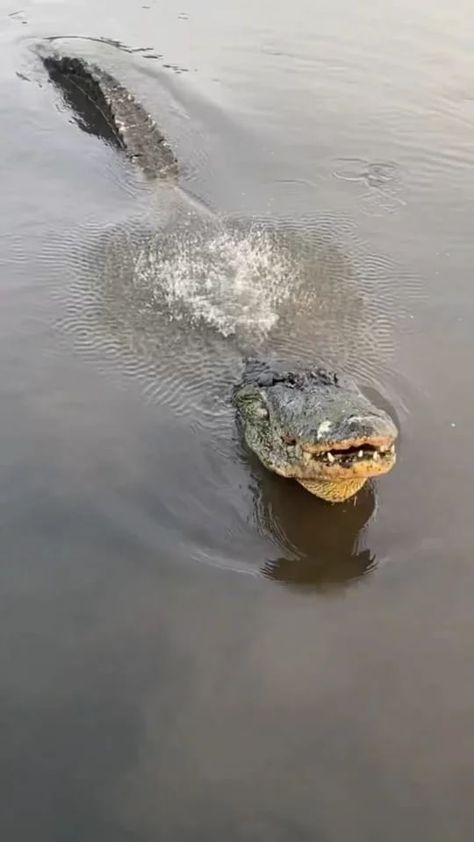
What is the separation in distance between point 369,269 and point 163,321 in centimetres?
212

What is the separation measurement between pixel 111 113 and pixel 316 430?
7.33 meters

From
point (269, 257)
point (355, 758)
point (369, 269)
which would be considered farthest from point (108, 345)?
point (355, 758)

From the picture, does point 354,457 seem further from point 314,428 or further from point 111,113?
point 111,113

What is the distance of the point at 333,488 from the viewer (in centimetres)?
491

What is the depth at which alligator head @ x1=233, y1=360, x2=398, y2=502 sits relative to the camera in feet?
14.8

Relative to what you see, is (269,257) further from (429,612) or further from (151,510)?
(429,612)

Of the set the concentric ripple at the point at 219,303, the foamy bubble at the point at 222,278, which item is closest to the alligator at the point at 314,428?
the concentric ripple at the point at 219,303

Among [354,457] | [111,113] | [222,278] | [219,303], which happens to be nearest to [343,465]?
[354,457]

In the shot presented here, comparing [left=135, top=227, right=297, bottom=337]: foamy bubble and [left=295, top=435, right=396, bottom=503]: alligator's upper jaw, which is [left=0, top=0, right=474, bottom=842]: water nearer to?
[left=135, top=227, right=297, bottom=337]: foamy bubble

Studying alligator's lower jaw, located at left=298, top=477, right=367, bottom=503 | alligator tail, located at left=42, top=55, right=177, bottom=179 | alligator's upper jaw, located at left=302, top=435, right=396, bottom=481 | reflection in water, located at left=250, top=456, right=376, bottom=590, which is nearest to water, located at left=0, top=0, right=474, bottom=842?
reflection in water, located at left=250, top=456, right=376, bottom=590

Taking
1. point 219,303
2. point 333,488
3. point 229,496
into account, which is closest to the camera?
point 333,488

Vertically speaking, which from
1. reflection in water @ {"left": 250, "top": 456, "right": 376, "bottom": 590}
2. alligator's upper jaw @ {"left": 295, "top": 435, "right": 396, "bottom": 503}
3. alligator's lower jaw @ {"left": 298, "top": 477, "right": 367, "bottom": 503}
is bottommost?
reflection in water @ {"left": 250, "top": 456, "right": 376, "bottom": 590}

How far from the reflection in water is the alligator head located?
0.41ft

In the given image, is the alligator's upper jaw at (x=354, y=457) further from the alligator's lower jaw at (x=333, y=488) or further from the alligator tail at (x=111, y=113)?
the alligator tail at (x=111, y=113)
